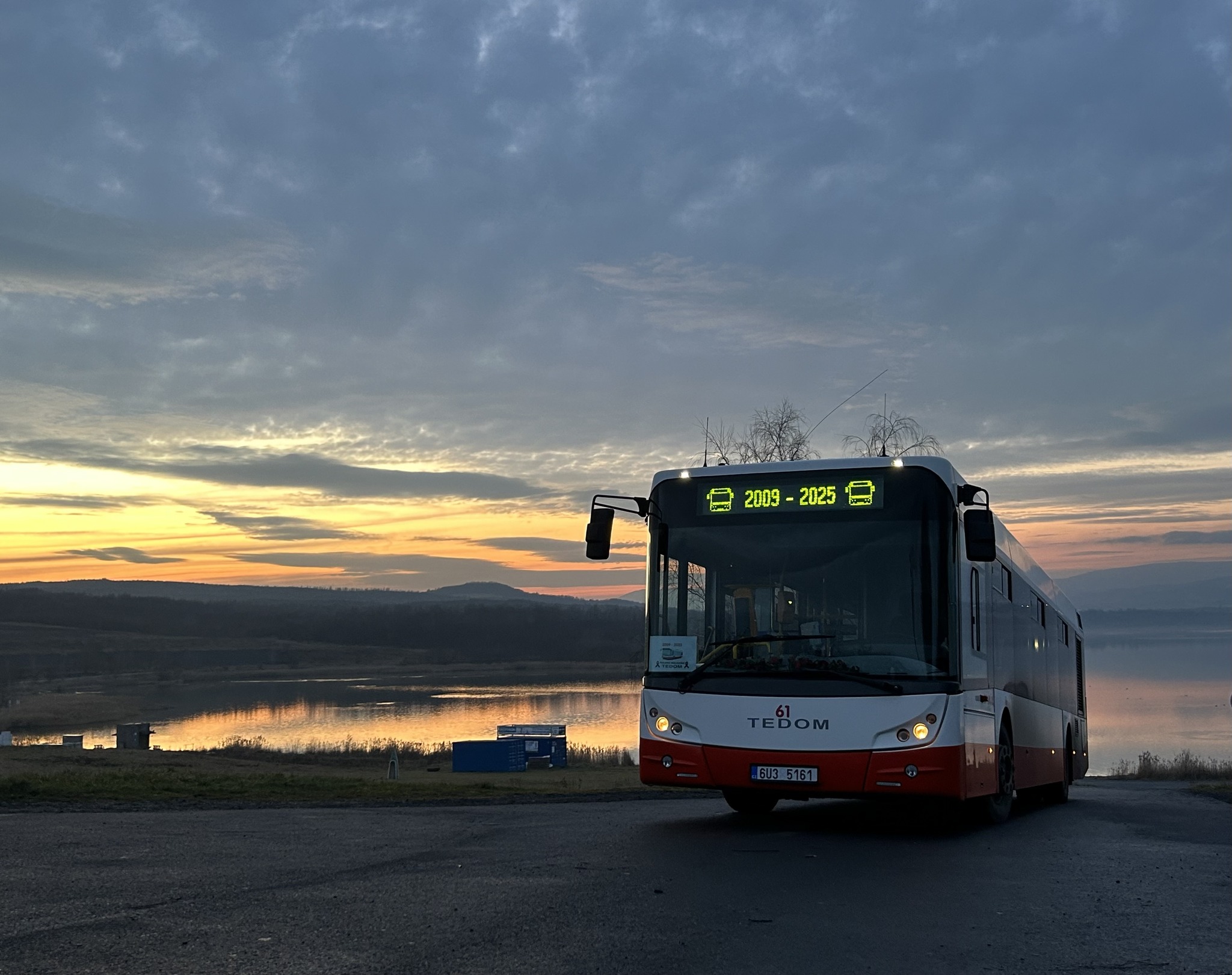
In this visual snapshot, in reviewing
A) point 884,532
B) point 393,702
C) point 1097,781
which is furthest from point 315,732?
point 884,532

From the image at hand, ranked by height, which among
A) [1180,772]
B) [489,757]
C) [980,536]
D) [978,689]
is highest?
[980,536]

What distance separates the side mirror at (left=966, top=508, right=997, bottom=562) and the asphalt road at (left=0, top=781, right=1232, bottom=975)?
94.4 inches

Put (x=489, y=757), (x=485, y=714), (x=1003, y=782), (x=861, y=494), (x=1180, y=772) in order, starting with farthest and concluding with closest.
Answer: (x=485, y=714), (x=489, y=757), (x=1180, y=772), (x=1003, y=782), (x=861, y=494)

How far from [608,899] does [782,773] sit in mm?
3570

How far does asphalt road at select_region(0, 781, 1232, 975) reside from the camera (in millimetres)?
5566

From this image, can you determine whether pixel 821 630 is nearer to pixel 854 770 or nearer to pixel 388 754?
pixel 854 770

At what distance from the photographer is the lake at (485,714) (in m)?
64.9

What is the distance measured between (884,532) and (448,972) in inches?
253

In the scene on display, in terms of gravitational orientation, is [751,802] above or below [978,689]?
below

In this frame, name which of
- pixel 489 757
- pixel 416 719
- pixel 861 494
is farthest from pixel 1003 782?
pixel 416 719

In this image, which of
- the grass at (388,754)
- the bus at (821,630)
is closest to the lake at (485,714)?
the grass at (388,754)

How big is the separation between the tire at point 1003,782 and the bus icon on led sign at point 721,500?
359cm

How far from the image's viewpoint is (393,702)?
99750 millimetres

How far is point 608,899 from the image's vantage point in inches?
271
